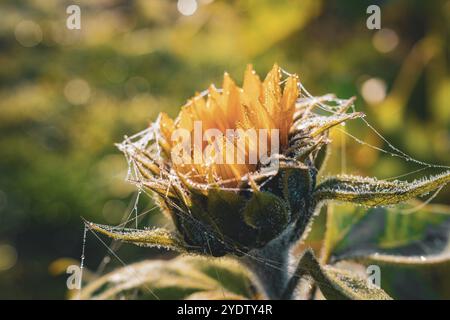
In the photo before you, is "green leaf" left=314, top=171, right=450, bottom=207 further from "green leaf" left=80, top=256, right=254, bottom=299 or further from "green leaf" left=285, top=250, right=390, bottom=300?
"green leaf" left=80, top=256, right=254, bottom=299

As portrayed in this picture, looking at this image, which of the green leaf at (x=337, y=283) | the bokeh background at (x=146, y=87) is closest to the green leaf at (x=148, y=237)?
the green leaf at (x=337, y=283)

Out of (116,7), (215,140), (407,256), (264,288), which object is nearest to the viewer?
(215,140)

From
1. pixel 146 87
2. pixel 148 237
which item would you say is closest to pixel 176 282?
pixel 148 237

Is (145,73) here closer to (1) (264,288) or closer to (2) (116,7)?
(2) (116,7)

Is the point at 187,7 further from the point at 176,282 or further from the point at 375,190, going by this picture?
the point at 375,190

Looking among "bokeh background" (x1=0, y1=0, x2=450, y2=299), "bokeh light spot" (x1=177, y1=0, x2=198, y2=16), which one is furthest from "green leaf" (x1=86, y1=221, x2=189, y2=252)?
"bokeh light spot" (x1=177, y1=0, x2=198, y2=16)

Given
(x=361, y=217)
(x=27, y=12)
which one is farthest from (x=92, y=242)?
(x=27, y=12)
